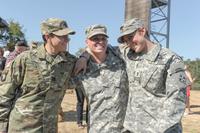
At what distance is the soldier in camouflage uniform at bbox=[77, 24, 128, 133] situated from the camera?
413 cm

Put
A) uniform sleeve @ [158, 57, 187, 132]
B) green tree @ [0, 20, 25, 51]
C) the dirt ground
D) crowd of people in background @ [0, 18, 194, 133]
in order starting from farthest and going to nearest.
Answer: green tree @ [0, 20, 25, 51] → the dirt ground → crowd of people in background @ [0, 18, 194, 133] → uniform sleeve @ [158, 57, 187, 132]

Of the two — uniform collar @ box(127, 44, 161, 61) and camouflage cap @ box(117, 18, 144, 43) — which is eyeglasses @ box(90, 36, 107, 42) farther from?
uniform collar @ box(127, 44, 161, 61)

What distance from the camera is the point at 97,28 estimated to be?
4.12 m

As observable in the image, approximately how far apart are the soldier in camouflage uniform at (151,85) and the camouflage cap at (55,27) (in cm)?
54

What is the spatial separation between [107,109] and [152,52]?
726 mm

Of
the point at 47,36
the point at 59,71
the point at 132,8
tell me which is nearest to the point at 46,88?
the point at 59,71

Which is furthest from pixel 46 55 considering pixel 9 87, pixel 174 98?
pixel 174 98

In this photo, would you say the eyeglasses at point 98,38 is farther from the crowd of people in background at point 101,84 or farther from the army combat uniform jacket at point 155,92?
the army combat uniform jacket at point 155,92

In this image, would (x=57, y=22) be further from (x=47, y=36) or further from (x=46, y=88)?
(x=46, y=88)

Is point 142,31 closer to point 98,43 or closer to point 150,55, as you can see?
point 150,55

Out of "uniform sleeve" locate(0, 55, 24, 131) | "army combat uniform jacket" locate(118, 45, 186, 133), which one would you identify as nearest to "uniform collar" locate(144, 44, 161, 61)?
Answer: "army combat uniform jacket" locate(118, 45, 186, 133)

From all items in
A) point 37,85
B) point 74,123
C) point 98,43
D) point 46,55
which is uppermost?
point 98,43

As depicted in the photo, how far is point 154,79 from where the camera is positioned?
3922 millimetres

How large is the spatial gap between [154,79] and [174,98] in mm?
283
